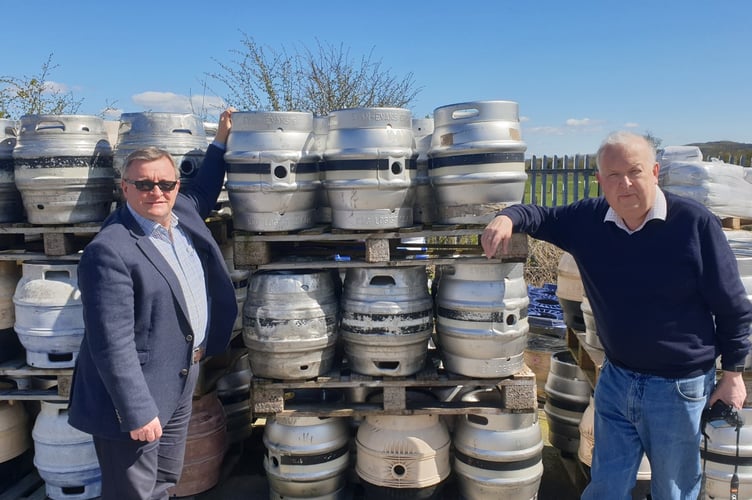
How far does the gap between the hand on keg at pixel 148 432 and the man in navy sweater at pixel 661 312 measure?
6.62 ft

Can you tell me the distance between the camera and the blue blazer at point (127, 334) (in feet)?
7.88

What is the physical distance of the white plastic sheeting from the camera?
3916mm

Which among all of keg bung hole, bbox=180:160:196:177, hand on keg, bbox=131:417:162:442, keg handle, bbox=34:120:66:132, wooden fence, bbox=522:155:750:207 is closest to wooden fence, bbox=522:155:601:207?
wooden fence, bbox=522:155:750:207

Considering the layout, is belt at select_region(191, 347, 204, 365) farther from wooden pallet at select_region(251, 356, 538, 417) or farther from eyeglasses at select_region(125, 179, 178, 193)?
eyeglasses at select_region(125, 179, 178, 193)

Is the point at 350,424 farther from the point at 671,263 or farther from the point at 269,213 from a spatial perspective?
the point at 671,263

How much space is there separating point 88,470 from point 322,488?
1376 millimetres

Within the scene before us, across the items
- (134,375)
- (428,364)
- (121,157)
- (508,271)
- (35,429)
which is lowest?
(35,429)

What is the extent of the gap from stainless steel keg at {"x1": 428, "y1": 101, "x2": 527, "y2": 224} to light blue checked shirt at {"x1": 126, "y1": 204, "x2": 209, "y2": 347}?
138 cm

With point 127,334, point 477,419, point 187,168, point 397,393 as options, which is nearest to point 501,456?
point 477,419

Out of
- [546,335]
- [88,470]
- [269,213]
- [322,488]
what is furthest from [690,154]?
[88,470]

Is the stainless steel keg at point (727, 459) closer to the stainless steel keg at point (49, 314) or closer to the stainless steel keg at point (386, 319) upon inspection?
the stainless steel keg at point (386, 319)

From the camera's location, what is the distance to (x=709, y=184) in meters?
3.91

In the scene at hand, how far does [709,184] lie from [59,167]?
3.94 m

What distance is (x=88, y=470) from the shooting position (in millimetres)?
3545
